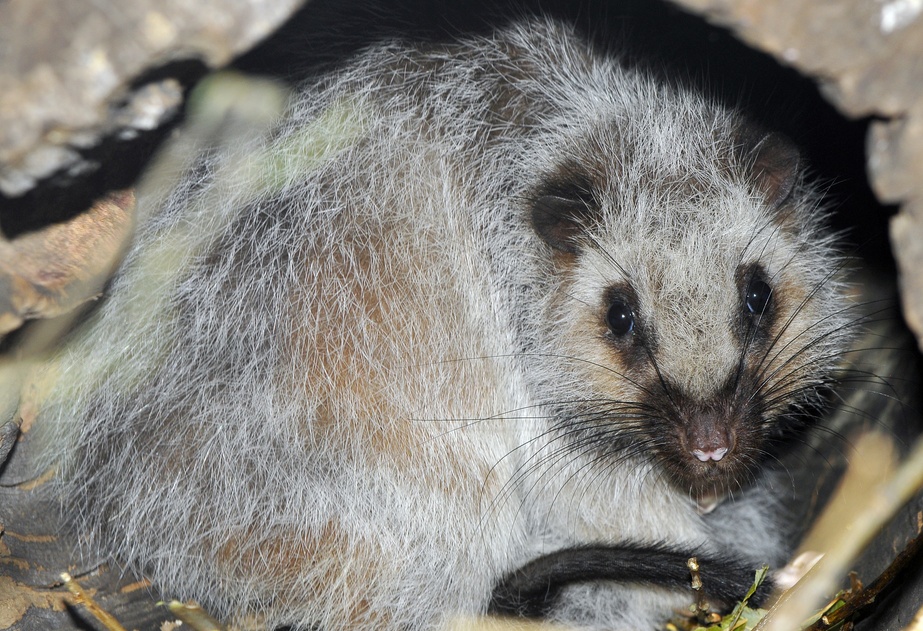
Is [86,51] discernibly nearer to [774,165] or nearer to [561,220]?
[561,220]

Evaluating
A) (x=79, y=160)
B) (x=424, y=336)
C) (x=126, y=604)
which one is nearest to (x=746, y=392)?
(x=424, y=336)

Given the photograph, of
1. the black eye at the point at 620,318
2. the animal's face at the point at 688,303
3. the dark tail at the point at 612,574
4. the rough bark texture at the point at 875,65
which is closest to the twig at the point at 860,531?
the rough bark texture at the point at 875,65

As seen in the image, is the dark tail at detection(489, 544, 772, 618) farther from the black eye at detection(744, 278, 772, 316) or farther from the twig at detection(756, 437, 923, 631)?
the black eye at detection(744, 278, 772, 316)

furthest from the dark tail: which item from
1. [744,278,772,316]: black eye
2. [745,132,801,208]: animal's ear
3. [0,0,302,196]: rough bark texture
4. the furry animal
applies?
[0,0,302,196]: rough bark texture

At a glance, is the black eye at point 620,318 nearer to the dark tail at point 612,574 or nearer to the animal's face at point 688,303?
the animal's face at point 688,303

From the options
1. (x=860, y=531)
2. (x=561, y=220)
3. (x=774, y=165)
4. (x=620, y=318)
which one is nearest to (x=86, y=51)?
(x=561, y=220)

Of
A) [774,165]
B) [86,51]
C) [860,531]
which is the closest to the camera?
A: [86,51]

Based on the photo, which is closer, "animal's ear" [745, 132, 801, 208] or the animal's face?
the animal's face
